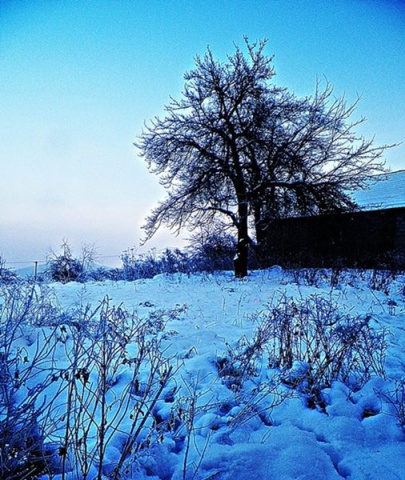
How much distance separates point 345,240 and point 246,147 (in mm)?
9426

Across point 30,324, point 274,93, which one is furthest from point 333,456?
point 274,93

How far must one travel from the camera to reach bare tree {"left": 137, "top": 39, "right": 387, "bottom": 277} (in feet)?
38.6

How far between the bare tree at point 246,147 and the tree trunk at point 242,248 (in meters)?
0.04

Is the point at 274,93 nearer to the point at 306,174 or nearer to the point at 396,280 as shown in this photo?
the point at 306,174

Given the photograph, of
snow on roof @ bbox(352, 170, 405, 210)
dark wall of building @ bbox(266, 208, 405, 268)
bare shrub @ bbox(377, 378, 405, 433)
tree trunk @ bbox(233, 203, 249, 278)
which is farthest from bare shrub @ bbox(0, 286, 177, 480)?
snow on roof @ bbox(352, 170, 405, 210)

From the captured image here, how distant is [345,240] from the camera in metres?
18.1

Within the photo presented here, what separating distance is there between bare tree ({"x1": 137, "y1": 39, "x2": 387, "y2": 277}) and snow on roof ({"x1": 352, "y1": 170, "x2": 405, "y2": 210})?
19.3ft

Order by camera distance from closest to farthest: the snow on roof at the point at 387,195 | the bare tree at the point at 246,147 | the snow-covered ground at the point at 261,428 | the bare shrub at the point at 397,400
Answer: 1. the snow-covered ground at the point at 261,428
2. the bare shrub at the point at 397,400
3. the bare tree at the point at 246,147
4. the snow on roof at the point at 387,195

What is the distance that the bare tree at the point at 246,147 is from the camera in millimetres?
11766

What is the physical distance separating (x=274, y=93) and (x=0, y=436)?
13.6 meters

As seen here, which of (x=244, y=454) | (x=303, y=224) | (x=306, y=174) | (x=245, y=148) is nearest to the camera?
(x=244, y=454)

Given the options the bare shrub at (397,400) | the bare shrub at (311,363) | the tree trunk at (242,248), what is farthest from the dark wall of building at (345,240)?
the bare shrub at (397,400)

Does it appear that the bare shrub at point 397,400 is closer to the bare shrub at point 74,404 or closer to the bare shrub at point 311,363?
the bare shrub at point 311,363

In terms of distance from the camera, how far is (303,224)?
2003 cm
